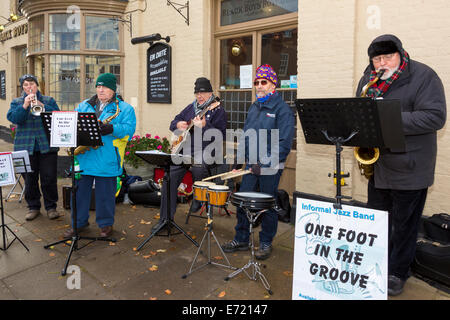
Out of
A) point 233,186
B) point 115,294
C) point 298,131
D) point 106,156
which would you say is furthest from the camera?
point 233,186

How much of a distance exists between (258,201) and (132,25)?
6710 mm

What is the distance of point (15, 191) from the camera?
701 centimetres

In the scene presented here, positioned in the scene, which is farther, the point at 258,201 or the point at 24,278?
the point at 24,278

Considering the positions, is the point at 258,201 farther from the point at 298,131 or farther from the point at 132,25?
the point at 132,25

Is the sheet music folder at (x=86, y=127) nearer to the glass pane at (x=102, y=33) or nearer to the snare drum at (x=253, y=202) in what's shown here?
the snare drum at (x=253, y=202)

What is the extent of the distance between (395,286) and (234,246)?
1.78 metres

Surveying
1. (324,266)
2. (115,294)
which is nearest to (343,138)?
(324,266)

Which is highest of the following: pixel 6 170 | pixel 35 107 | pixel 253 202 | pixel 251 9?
pixel 251 9

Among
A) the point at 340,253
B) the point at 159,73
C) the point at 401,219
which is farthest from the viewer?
the point at 159,73

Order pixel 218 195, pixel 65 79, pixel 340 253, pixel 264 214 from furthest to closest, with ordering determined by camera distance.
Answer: pixel 65 79
pixel 264 214
pixel 218 195
pixel 340 253

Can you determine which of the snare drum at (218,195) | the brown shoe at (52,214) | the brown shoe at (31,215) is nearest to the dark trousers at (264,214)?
the snare drum at (218,195)

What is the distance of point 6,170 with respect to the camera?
4.18 meters

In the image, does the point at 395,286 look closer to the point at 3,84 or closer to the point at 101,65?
the point at 101,65

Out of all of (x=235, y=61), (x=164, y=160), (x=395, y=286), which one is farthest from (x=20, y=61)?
(x=395, y=286)
